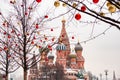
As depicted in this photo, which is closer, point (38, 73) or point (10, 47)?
point (10, 47)

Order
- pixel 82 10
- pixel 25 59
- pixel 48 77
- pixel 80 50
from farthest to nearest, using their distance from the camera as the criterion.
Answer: pixel 80 50 → pixel 48 77 → pixel 25 59 → pixel 82 10

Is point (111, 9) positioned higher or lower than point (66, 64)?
lower

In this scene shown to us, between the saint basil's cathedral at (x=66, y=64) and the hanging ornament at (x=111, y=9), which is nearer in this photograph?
the hanging ornament at (x=111, y=9)

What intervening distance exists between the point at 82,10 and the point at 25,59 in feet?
32.5

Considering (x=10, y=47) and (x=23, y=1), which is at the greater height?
(x=23, y=1)

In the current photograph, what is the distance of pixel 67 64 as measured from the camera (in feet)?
344

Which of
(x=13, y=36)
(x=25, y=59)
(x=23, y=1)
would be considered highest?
(x=23, y=1)

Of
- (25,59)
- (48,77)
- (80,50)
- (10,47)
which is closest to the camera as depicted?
(25,59)

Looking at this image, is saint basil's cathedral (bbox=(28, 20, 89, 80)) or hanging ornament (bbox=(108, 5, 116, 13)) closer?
hanging ornament (bbox=(108, 5, 116, 13))

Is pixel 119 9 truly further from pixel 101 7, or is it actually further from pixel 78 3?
pixel 78 3

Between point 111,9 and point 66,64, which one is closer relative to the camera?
point 111,9

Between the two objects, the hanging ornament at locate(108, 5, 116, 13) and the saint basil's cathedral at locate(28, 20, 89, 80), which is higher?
the saint basil's cathedral at locate(28, 20, 89, 80)

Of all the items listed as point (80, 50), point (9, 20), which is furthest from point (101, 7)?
point (80, 50)

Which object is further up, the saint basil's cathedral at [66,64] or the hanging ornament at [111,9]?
the saint basil's cathedral at [66,64]
